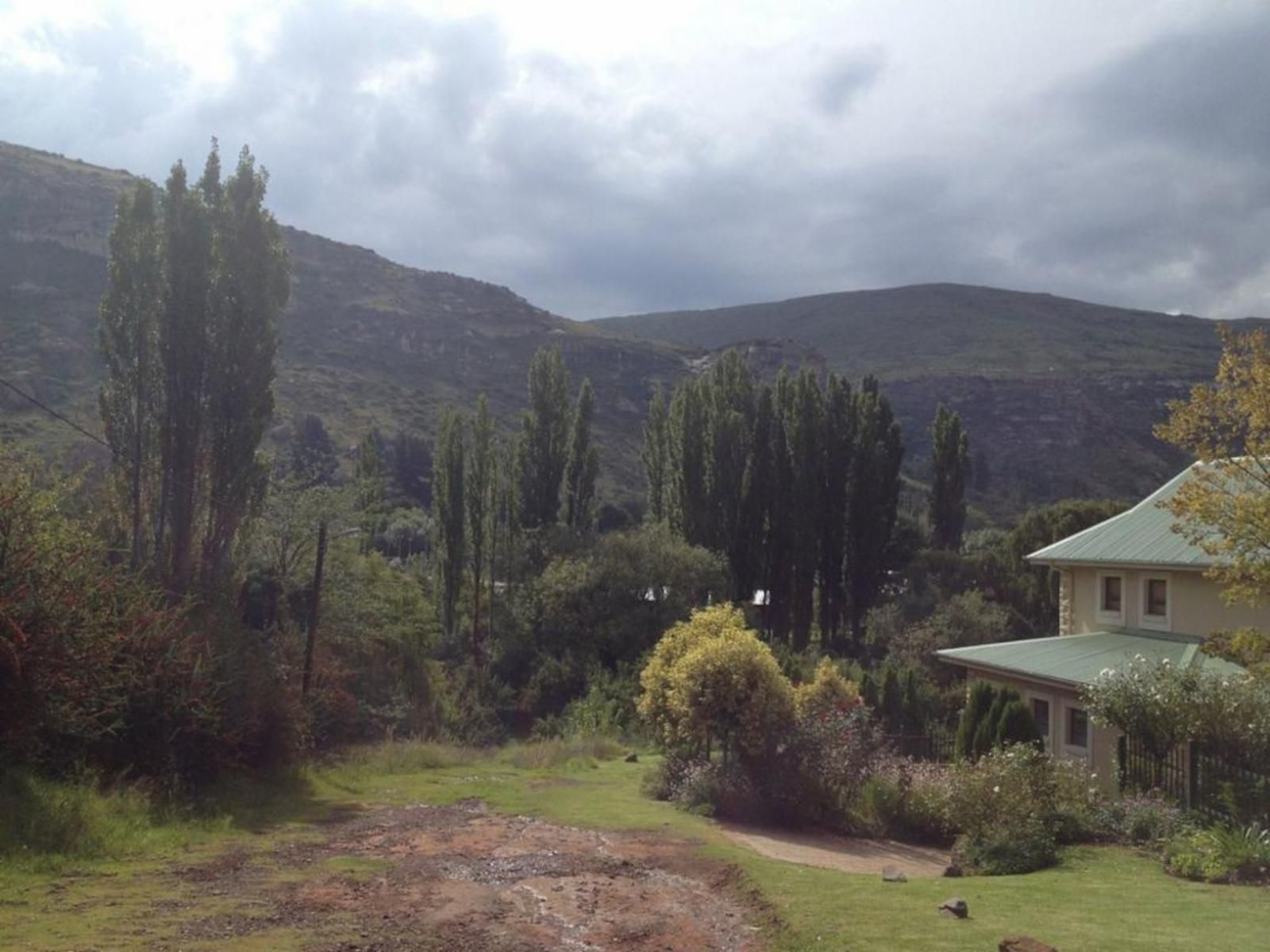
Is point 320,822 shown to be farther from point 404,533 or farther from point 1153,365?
point 1153,365

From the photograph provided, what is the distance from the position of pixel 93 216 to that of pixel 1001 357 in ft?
365

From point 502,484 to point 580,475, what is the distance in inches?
137

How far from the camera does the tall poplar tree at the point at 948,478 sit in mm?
53594

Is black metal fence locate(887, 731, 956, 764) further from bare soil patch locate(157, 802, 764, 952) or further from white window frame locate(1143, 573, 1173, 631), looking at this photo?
bare soil patch locate(157, 802, 764, 952)

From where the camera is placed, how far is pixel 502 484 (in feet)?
146

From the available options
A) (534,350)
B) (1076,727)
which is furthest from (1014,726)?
(534,350)

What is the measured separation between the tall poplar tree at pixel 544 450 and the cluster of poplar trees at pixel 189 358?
20071mm

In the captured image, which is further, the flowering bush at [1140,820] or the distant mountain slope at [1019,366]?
the distant mountain slope at [1019,366]

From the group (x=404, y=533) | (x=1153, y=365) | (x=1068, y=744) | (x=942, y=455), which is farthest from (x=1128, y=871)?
(x=1153, y=365)

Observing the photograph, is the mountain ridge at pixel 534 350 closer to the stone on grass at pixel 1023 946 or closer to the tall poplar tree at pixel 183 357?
the tall poplar tree at pixel 183 357

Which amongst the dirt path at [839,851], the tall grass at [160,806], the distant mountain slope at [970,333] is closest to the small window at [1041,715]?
the dirt path at [839,851]

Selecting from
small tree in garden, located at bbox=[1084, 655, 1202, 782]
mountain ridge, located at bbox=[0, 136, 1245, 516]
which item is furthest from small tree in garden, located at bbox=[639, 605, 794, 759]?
mountain ridge, located at bbox=[0, 136, 1245, 516]

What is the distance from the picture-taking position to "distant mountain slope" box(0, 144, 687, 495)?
226ft

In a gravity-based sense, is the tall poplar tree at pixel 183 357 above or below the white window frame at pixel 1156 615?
above
